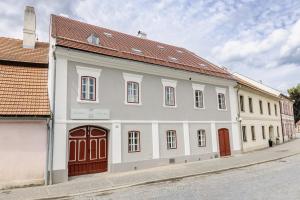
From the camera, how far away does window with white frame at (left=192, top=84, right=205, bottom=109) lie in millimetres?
18109

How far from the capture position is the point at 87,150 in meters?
13.2

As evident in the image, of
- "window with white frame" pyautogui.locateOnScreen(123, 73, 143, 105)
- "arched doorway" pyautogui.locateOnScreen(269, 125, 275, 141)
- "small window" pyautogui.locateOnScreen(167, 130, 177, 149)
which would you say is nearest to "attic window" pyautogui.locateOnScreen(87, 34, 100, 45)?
"window with white frame" pyautogui.locateOnScreen(123, 73, 143, 105)

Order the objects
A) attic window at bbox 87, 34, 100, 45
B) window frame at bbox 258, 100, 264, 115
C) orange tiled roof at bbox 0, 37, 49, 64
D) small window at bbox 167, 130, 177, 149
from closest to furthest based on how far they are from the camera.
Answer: orange tiled roof at bbox 0, 37, 49, 64, attic window at bbox 87, 34, 100, 45, small window at bbox 167, 130, 177, 149, window frame at bbox 258, 100, 264, 115

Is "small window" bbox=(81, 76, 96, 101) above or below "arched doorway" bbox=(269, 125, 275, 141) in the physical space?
above

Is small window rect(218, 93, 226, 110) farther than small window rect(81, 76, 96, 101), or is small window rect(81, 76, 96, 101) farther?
small window rect(218, 93, 226, 110)

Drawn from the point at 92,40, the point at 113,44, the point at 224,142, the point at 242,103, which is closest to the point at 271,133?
the point at 242,103

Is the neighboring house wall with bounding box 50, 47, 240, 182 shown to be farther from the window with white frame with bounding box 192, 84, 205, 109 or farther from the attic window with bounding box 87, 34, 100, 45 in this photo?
the attic window with bounding box 87, 34, 100, 45

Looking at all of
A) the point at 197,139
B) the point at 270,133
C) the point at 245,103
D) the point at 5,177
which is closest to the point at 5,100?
the point at 5,177

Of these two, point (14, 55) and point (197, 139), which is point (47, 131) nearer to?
point (14, 55)

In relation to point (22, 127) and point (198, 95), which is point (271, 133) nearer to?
point (198, 95)

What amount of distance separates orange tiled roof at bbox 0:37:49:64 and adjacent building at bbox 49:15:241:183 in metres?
1.92

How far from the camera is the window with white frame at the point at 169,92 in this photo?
1647 cm

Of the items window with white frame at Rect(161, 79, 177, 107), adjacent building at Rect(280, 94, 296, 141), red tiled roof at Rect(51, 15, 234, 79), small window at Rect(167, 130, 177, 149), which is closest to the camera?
red tiled roof at Rect(51, 15, 234, 79)

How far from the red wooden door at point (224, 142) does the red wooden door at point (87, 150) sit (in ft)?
30.4
